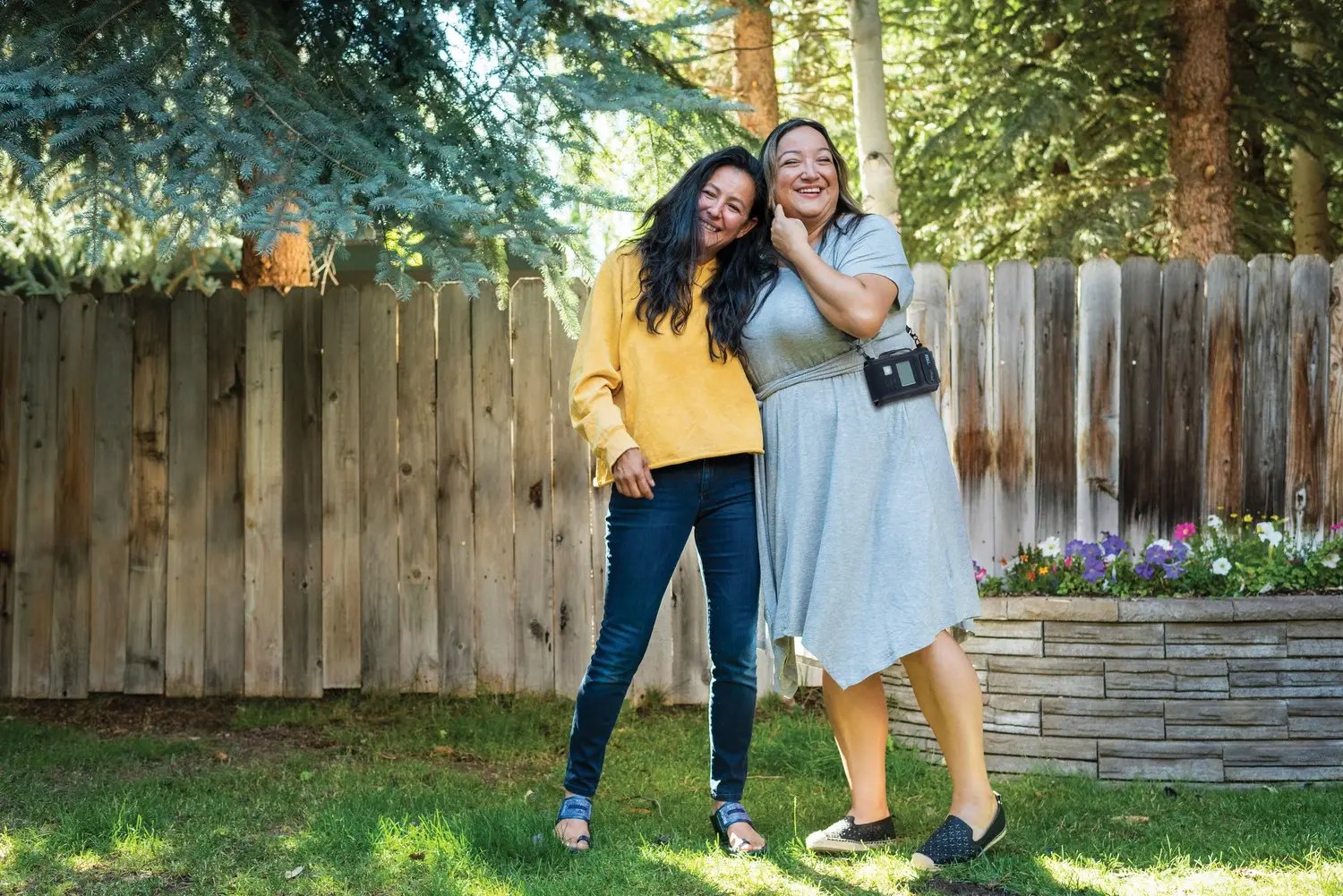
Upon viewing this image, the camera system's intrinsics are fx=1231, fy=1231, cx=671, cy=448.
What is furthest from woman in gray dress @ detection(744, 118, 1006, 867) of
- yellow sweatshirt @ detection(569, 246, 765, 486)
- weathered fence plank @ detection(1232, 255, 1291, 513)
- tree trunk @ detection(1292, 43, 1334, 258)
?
tree trunk @ detection(1292, 43, 1334, 258)

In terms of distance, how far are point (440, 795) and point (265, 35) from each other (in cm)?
273

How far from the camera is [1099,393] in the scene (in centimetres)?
524

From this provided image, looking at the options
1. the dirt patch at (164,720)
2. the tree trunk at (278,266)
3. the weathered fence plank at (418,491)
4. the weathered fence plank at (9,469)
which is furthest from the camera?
the tree trunk at (278,266)

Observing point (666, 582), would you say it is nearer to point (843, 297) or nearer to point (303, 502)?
point (843, 297)

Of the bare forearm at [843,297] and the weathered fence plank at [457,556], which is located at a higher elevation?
the bare forearm at [843,297]

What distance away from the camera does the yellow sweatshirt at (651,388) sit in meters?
3.29

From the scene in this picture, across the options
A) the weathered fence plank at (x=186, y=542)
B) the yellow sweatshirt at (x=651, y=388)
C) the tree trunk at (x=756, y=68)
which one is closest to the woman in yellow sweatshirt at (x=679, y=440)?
the yellow sweatshirt at (x=651, y=388)

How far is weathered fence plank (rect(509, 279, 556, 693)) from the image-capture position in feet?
17.7

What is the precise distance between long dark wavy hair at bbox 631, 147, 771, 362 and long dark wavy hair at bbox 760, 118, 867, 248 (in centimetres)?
3

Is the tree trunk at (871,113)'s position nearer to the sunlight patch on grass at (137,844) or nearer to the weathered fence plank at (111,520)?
the weathered fence plank at (111,520)

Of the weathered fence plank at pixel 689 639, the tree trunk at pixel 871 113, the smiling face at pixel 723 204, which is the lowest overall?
the weathered fence plank at pixel 689 639

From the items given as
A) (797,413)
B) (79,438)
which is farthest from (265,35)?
(797,413)

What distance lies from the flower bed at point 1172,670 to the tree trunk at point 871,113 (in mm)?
2498

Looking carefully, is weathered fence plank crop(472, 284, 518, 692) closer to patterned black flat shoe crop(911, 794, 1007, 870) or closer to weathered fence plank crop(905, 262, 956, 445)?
weathered fence plank crop(905, 262, 956, 445)
